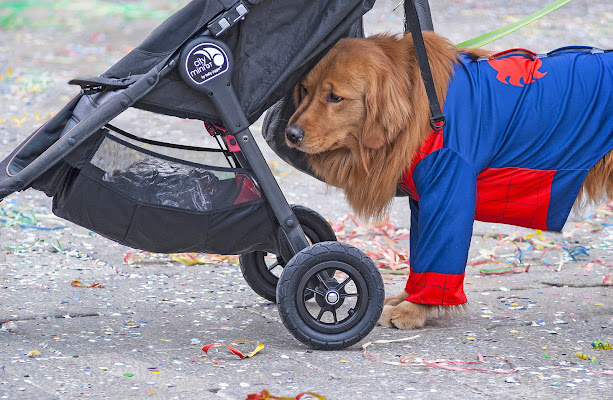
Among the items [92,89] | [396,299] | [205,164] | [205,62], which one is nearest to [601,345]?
[396,299]

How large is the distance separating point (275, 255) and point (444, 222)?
75cm

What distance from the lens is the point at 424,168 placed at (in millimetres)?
2826

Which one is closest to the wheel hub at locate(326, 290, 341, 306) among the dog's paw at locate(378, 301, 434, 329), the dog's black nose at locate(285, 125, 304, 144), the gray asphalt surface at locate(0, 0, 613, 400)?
the gray asphalt surface at locate(0, 0, 613, 400)

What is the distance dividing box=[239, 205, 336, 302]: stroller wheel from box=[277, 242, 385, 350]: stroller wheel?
45cm

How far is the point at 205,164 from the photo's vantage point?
2.70 metres

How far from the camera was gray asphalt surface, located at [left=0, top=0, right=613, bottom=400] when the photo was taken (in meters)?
2.35

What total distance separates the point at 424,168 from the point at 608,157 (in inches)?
28.5

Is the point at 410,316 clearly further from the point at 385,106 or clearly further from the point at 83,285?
the point at 83,285

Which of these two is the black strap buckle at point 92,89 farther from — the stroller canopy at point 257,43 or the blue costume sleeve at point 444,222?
the blue costume sleeve at point 444,222

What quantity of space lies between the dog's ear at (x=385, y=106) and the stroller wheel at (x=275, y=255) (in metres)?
0.45

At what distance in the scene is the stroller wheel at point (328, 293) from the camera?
2.58m

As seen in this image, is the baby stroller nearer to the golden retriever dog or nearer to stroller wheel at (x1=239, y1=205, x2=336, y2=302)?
the golden retriever dog

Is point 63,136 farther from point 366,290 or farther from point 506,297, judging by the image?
point 506,297

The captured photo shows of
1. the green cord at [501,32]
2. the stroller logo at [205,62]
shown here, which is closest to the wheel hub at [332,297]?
the stroller logo at [205,62]
